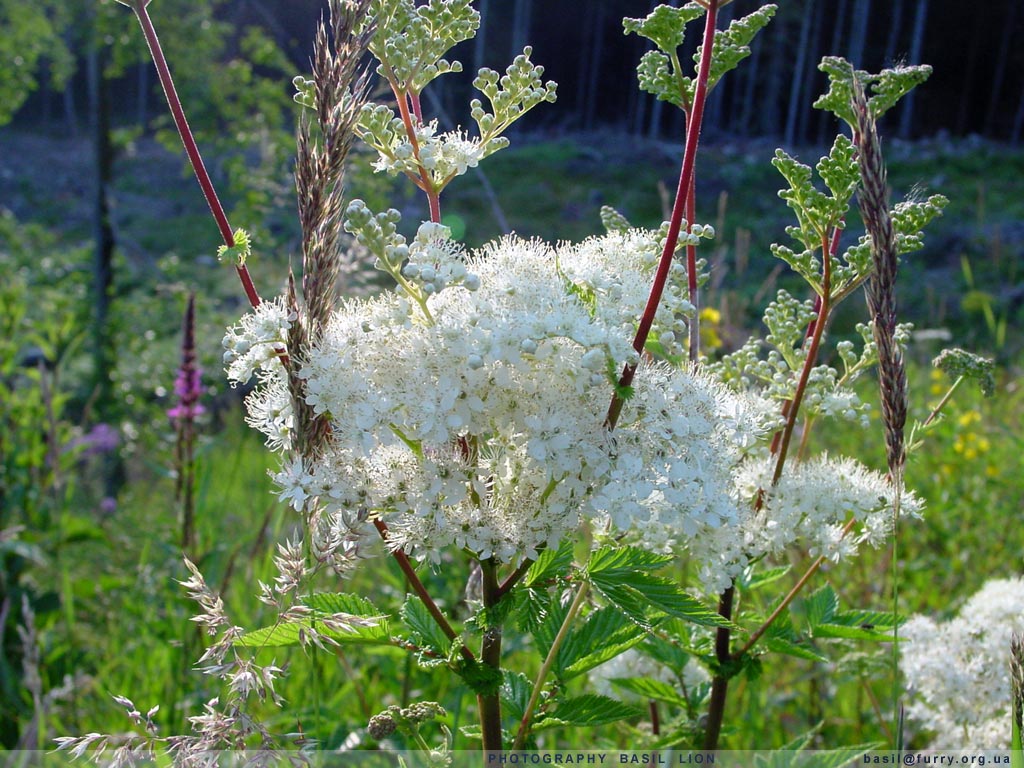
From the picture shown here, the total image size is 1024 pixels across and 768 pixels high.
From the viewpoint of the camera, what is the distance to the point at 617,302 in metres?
1.39

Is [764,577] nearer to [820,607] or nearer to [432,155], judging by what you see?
[820,607]

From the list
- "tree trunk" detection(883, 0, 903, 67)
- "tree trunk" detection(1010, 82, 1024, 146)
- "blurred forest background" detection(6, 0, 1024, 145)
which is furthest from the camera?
"tree trunk" detection(1010, 82, 1024, 146)

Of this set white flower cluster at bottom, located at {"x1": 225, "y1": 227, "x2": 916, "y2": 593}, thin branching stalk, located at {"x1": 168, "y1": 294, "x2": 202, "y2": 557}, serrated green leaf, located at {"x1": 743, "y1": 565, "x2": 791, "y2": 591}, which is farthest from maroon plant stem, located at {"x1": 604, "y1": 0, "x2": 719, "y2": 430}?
thin branching stalk, located at {"x1": 168, "y1": 294, "x2": 202, "y2": 557}

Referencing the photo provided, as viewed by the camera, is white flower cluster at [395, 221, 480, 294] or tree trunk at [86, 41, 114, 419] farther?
tree trunk at [86, 41, 114, 419]

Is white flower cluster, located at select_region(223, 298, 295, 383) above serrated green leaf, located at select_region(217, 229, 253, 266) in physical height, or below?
below

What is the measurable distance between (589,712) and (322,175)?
101cm

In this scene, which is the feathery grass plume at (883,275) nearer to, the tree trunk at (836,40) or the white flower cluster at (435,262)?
the white flower cluster at (435,262)

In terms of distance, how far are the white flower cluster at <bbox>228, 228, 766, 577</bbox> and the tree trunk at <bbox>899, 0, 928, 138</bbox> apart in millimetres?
35818

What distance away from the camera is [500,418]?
4.21 feet

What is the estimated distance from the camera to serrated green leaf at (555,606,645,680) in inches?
61.0

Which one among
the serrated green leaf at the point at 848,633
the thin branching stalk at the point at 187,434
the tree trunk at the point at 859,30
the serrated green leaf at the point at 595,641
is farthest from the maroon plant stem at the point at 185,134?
the tree trunk at the point at 859,30

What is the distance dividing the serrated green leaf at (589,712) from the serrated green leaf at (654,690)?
46 cm

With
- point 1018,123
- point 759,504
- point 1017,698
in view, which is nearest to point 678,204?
point 759,504

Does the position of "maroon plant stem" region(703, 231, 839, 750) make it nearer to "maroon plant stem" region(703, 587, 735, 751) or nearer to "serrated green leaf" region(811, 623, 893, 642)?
"maroon plant stem" region(703, 587, 735, 751)
